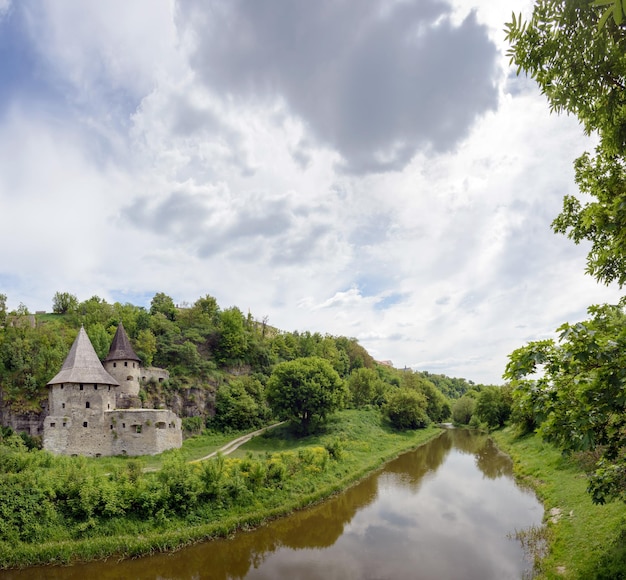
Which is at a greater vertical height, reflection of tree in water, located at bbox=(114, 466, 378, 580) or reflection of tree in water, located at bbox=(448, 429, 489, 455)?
reflection of tree in water, located at bbox=(114, 466, 378, 580)

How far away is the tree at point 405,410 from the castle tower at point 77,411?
31891mm

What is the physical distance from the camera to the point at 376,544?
17.2 m

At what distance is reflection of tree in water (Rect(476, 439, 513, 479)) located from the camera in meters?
28.9

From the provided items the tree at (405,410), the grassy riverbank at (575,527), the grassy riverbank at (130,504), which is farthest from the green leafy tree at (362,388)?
the grassy riverbank at (130,504)

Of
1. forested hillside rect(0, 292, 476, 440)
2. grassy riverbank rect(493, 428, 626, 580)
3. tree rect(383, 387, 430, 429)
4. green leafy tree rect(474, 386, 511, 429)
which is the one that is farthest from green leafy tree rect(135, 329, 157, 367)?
green leafy tree rect(474, 386, 511, 429)

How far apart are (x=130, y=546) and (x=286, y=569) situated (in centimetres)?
623

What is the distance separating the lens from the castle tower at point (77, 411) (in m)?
29.0

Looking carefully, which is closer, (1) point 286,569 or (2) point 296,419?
(1) point 286,569

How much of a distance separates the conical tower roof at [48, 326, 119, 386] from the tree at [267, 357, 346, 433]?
1535 centimetres

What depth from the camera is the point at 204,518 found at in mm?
18375

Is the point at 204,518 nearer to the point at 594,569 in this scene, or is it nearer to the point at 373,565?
the point at 373,565

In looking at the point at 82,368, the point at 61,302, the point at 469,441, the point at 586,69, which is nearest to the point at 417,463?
the point at 469,441

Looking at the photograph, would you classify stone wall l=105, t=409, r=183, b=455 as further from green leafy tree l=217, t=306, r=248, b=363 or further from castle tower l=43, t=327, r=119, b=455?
green leafy tree l=217, t=306, r=248, b=363

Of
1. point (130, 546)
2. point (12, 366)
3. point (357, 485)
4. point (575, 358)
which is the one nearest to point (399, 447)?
point (357, 485)
